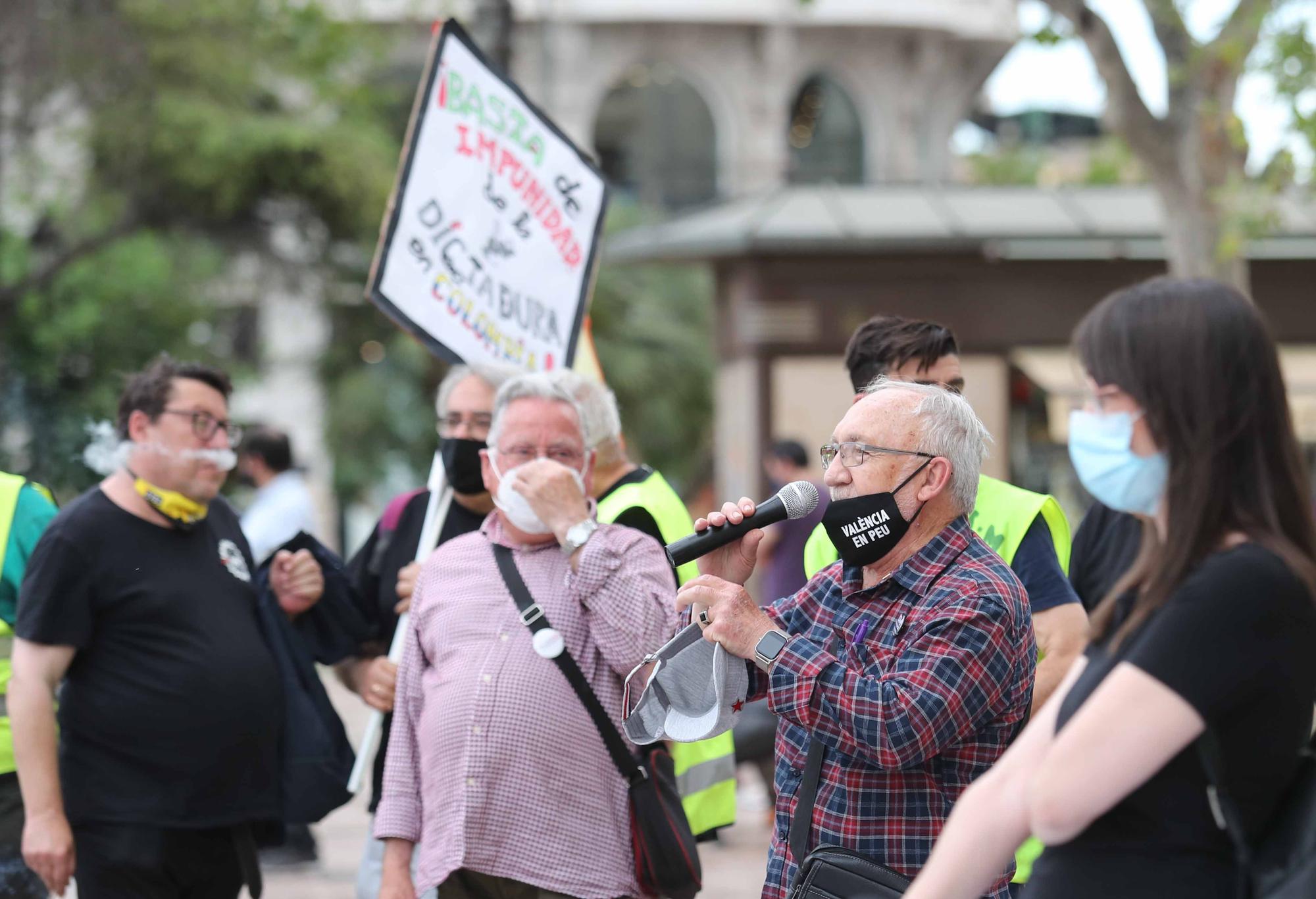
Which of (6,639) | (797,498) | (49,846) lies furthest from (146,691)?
(797,498)

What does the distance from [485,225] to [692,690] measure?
8.12 ft

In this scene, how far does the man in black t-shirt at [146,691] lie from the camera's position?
13.5 feet

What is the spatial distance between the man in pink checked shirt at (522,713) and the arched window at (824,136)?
109 ft

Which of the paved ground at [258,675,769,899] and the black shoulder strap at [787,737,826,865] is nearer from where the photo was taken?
the black shoulder strap at [787,737,826,865]

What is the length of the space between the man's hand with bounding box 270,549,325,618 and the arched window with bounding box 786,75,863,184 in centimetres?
3235

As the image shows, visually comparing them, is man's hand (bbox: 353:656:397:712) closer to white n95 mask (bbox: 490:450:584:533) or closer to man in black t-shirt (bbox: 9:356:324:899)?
man in black t-shirt (bbox: 9:356:324:899)

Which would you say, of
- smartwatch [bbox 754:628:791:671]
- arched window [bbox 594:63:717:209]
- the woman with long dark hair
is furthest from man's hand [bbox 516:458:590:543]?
arched window [bbox 594:63:717:209]

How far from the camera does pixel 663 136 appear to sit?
117 feet

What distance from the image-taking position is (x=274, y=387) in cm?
3225

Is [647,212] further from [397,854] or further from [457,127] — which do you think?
[397,854]

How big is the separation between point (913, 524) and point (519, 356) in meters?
2.44

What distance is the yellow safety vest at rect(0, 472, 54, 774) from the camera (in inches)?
172

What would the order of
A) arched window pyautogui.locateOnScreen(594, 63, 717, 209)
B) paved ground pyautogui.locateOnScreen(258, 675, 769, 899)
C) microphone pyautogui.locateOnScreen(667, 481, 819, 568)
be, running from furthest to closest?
arched window pyautogui.locateOnScreen(594, 63, 717, 209)
paved ground pyautogui.locateOnScreen(258, 675, 769, 899)
microphone pyautogui.locateOnScreen(667, 481, 819, 568)

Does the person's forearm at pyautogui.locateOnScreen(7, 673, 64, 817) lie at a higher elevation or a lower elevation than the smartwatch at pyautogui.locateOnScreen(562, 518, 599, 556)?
lower
